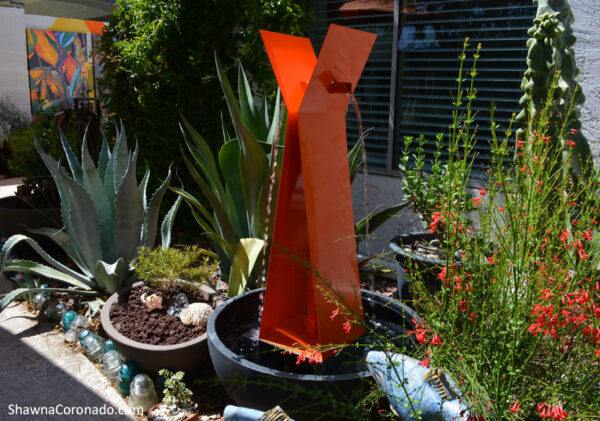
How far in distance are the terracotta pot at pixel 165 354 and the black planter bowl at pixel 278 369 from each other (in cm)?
24

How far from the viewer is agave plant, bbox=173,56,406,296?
2.78m

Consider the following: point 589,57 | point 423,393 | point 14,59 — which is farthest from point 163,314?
point 14,59

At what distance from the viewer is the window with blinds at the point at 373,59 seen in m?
4.34

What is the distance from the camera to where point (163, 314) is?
278 centimetres

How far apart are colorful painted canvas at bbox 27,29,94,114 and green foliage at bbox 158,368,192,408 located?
824 centimetres

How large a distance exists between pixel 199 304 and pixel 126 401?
22.2 inches

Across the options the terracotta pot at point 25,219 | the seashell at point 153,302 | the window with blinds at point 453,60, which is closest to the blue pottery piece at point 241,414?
the seashell at point 153,302

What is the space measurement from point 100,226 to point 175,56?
6.20 feet

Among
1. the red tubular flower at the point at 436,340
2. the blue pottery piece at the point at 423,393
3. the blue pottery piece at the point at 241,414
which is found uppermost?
the red tubular flower at the point at 436,340

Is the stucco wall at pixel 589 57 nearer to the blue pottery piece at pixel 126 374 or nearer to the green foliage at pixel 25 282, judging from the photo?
the blue pottery piece at pixel 126 374

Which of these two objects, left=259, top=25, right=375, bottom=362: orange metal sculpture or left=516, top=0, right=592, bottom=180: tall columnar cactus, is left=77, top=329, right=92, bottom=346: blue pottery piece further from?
left=516, top=0, right=592, bottom=180: tall columnar cactus

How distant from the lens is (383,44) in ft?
14.3

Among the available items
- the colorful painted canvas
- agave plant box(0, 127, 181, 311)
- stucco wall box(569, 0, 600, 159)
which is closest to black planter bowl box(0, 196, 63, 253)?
agave plant box(0, 127, 181, 311)

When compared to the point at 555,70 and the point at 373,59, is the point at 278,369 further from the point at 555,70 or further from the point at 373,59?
the point at 373,59
